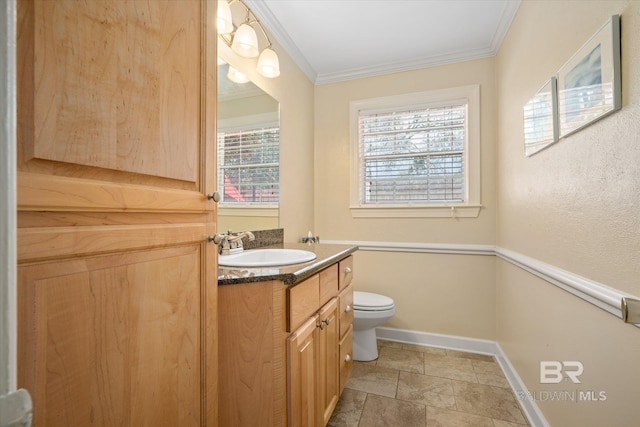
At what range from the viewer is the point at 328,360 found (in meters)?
1.44

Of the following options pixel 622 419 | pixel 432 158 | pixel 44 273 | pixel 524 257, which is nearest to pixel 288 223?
pixel 432 158

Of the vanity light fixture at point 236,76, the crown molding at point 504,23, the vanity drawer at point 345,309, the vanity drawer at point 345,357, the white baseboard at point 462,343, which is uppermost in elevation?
the crown molding at point 504,23

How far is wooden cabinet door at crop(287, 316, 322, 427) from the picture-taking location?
42.6 inches

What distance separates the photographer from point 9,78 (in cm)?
33

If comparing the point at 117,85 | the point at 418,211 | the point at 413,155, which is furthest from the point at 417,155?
the point at 117,85

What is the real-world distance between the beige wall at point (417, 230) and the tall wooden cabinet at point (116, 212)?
74.5 inches

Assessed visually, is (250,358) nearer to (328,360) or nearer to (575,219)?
(328,360)

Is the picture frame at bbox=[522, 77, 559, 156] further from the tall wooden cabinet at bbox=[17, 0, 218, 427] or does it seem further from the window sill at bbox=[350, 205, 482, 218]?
the tall wooden cabinet at bbox=[17, 0, 218, 427]

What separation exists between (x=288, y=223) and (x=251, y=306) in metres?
1.28

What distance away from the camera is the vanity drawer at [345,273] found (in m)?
1.65

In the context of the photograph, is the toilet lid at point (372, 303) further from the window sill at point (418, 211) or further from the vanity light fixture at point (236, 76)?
the vanity light fixture at point (236, 76)

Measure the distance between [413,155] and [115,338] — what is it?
245 cm

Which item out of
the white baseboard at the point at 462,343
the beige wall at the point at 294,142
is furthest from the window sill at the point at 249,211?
the white baseboard at the point at 462,343

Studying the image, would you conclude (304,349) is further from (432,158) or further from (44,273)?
(432,158)
